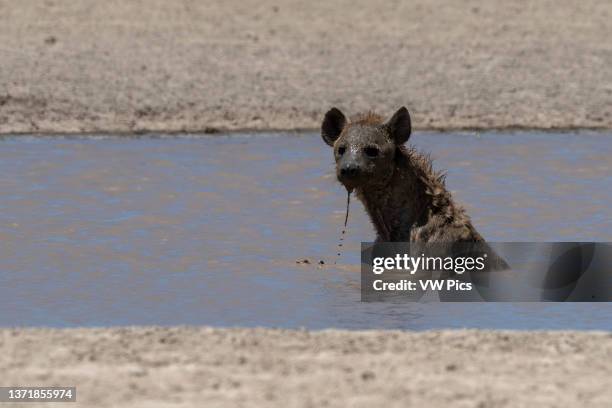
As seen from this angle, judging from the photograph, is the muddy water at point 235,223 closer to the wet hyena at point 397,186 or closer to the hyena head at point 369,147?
the wet hyena at point 397,186

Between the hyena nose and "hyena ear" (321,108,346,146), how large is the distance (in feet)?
1.81

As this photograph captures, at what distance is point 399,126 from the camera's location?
9.73 m

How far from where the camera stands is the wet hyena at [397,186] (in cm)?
956

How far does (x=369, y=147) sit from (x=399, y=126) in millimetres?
293

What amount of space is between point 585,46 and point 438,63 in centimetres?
235

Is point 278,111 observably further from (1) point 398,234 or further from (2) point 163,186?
(1) point 398,234

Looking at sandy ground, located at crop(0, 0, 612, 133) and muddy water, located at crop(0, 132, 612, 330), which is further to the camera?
sandy ground, located at crop(0, 0, 612, 133)

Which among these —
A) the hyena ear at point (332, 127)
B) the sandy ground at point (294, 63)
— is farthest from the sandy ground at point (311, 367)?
the sandy ground at point (294, 63)

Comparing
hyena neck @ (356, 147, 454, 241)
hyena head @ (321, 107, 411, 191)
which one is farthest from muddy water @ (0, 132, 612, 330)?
hyena head @ (321, 107, 411, 191)

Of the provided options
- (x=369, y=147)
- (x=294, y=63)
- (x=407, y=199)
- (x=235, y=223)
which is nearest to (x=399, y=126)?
(x=369, y=147)

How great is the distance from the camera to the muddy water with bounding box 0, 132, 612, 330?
9.06 metres

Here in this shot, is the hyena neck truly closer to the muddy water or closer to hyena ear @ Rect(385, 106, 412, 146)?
hyena ear @ Rect(385, 106, 412, 146)

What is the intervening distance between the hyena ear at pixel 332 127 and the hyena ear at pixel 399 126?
16.0 inches

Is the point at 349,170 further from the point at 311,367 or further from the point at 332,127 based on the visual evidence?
the point at 311,367
